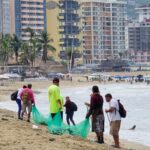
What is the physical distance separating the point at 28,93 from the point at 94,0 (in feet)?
524

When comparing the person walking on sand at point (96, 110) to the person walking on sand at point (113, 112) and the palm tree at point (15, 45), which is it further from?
the palm tree at point (15, 45)

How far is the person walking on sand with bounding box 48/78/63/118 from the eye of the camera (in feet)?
40.9

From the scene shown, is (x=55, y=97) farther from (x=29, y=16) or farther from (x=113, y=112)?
(x=29, y=16)

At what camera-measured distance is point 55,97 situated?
41.1ft

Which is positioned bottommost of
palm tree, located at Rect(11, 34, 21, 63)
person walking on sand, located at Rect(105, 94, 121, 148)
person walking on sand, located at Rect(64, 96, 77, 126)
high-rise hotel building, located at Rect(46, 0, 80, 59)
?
person walking on sand, located at Rect(64, 96, 77, 126)

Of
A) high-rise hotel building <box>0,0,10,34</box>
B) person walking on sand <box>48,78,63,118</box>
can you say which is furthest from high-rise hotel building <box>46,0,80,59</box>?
person walking on sand <box>48,78,63,118</box>

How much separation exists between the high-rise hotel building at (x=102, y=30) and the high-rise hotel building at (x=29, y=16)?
2091cm

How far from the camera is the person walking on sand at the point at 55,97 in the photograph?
40.9ft

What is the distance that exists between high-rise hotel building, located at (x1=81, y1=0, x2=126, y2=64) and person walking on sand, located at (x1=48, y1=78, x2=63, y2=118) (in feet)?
482

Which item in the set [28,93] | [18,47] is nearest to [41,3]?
[18,47]

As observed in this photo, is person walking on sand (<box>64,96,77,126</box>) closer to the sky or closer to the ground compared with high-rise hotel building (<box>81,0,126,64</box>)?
closer to the ground

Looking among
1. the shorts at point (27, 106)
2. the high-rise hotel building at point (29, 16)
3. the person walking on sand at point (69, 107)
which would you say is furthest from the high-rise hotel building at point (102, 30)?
the shorts at point (27, 106)

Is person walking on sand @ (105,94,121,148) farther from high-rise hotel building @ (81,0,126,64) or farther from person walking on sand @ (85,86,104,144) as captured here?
high-rise hotel building @ (81,0,126,64)

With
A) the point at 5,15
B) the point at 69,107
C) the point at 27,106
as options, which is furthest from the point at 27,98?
the point at 5,15
